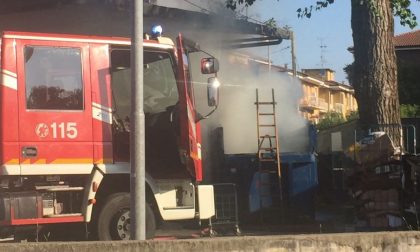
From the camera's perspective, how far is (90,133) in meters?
8.00

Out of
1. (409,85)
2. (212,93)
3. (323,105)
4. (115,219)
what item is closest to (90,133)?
(115,219)

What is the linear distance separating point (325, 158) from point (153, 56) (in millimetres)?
6308

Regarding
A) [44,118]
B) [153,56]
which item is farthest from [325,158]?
[44,118]

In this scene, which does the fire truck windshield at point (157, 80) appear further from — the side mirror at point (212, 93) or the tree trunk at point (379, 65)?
the tree trunk at point (379, 65)

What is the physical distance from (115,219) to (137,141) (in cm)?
169

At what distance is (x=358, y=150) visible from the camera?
34.5 ft

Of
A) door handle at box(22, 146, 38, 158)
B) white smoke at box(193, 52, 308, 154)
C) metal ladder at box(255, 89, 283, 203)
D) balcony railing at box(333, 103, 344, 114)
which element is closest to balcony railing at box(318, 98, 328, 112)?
balcony railing at box(333, 103, 344, 114)

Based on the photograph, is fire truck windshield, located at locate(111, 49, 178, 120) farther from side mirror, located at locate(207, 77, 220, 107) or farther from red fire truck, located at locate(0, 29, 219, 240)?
side mirror, located at locate(207, 77, 220, 107)

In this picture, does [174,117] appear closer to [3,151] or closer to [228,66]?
[3,151]

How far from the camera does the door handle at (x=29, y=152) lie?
7.71m

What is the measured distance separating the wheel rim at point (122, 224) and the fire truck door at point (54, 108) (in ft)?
2.46

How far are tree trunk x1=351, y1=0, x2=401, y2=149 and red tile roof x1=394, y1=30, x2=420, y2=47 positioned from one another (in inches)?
1345

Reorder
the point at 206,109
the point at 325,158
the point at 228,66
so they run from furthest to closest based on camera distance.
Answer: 1. the point at 228,66
2. the point at 325,158
3. the point at 206,109

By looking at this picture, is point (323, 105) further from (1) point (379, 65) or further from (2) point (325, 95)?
(1) point (379, 65)
